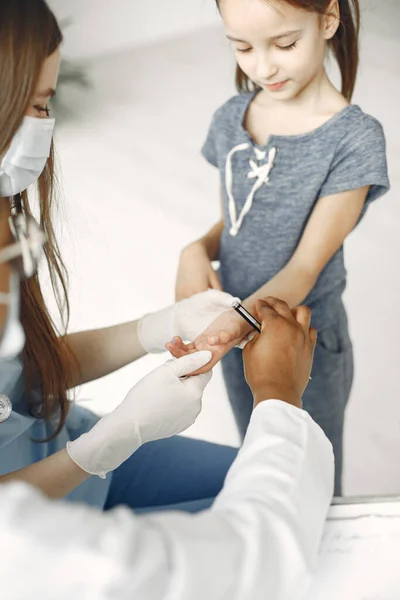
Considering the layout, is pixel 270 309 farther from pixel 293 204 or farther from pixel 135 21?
pixel 135 21

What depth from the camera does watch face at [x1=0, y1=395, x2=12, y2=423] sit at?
0.78m

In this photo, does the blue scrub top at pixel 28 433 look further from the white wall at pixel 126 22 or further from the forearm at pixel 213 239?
the white wall at pixel 126 22

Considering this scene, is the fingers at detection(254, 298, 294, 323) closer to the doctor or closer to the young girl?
the young girl

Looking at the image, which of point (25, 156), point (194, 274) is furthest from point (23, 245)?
point (194, 274)

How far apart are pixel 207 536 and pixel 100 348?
1.45 feet

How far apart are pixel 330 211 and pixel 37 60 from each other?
43cm

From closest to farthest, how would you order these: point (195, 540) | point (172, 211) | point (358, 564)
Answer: point (195, 540) → point (358, 564) → point (172, 211)

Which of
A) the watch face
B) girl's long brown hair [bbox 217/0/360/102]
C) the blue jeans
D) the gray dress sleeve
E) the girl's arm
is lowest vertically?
the blue jeans

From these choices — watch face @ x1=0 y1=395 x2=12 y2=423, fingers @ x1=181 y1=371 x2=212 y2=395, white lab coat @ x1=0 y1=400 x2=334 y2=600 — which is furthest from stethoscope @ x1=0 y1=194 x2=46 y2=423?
white lab coat @ x1=0 y1=400 x2=334 y2=600

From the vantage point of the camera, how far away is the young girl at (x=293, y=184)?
833 mm

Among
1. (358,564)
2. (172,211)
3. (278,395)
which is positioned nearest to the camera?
(278,395)

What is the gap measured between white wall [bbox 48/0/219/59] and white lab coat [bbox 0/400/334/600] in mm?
572

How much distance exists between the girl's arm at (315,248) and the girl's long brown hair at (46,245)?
0.93ft

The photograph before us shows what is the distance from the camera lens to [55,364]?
882 mm
